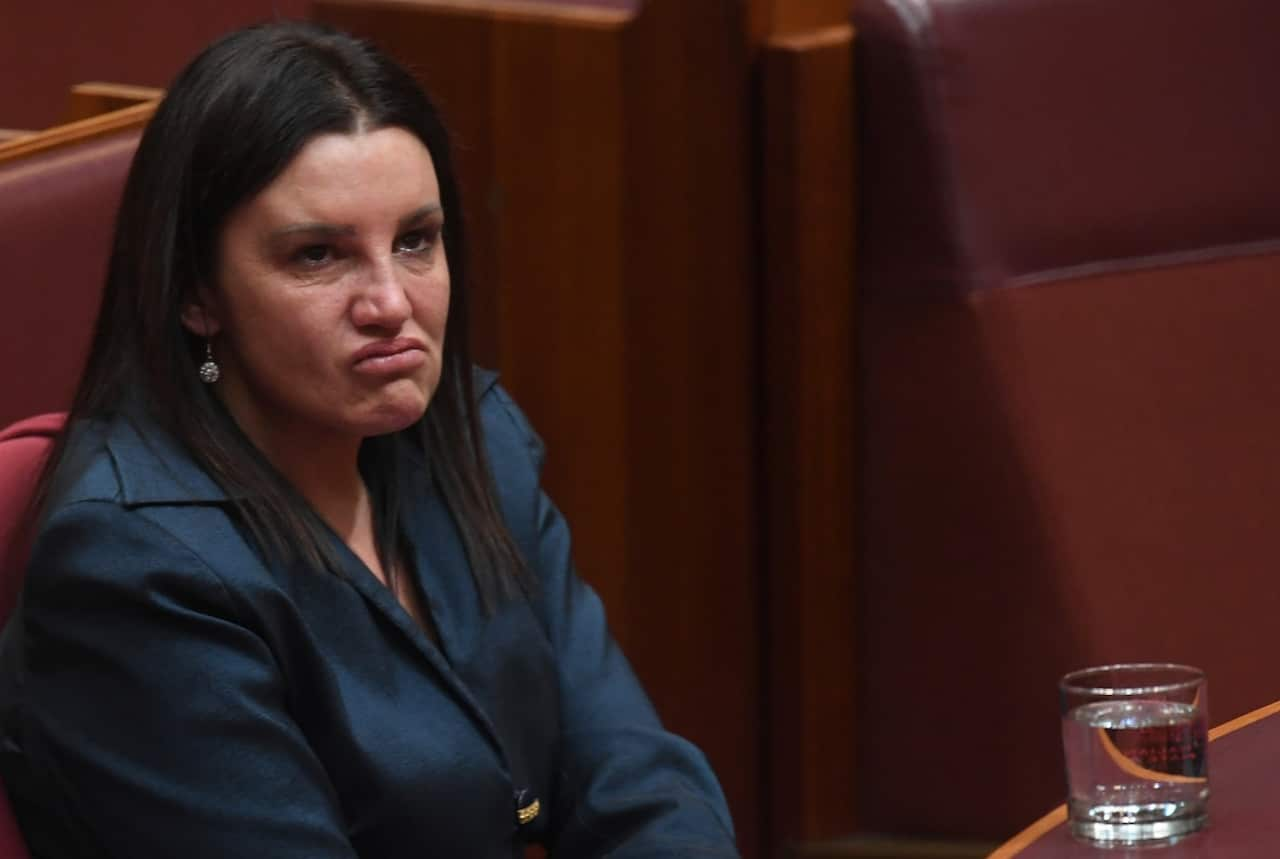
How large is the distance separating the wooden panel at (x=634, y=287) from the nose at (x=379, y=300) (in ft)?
1.46

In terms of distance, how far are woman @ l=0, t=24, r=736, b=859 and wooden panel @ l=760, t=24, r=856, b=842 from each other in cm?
48

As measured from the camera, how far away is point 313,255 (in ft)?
2.59

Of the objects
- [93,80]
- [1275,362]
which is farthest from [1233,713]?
[93,80]

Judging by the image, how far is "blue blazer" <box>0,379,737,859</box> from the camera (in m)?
0.71

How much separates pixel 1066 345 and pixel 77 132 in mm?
584

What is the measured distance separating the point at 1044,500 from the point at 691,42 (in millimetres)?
340

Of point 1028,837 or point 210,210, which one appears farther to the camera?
point 210,210

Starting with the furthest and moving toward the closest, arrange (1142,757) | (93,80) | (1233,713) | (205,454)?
1. (93,80)
2. (1233,713)
3. (205,454)
4. (1142,757)

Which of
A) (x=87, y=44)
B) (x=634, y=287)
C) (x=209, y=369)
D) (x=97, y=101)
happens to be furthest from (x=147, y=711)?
(x=87, y=44)

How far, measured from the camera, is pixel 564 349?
1.27m

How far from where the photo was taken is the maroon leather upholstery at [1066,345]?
1253 mm

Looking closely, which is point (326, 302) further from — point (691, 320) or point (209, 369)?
point (691, 320)

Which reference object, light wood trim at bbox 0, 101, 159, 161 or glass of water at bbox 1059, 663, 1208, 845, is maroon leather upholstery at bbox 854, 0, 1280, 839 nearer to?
light wood trim at bbox 0, 101, 159, 161

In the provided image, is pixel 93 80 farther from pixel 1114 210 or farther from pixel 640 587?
pixel 1114 210
